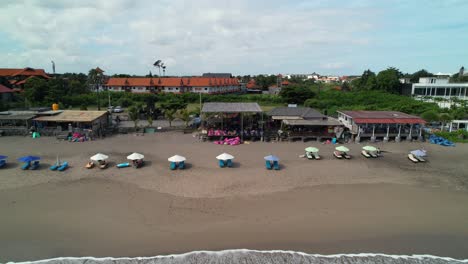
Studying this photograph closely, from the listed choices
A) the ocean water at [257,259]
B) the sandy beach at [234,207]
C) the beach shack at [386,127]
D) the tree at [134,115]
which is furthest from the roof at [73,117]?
the beach shack at [386,127]

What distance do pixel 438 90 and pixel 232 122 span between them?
4103 centimetres

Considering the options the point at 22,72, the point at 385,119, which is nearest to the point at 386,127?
the point at 385,119

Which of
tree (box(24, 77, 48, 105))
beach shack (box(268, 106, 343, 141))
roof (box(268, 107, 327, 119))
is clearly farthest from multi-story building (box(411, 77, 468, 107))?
tree (box(24, 77, 48, 105))

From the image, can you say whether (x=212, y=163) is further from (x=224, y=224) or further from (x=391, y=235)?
(x=391, y=235)

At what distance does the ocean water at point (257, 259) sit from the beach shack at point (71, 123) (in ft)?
64.4

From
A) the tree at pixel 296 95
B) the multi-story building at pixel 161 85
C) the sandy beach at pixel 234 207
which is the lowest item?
the sandy beach at pixel 234 207

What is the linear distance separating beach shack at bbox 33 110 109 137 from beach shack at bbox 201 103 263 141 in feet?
35.6

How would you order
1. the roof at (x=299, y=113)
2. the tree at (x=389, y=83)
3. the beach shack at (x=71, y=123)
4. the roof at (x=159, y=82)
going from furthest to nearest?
the roof at (x=159, y=82) < the tree at (x=389, y=83) < the roof at (x=299, y=113) < the beach shack at (x=71, y=123)

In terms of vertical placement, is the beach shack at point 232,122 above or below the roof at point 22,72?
below

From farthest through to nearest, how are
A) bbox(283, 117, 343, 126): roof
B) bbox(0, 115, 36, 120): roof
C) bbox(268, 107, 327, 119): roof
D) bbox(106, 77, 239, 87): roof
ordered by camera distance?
bbox(106, 77, 239, 87): roof
bbox(268, 107, 327, 119): roof
bbox(0, 115, 36, 120): roof
bbox(283, 117, 343, 126): roof

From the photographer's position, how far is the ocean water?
33.0ft

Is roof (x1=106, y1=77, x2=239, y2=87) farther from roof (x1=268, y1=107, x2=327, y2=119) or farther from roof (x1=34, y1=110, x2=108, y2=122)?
roof (x1=268, y1=107, x2=327, y2=119)

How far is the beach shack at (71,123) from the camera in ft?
89.7

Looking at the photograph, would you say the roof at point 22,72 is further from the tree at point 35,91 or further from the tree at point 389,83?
the tree at point 389,83
